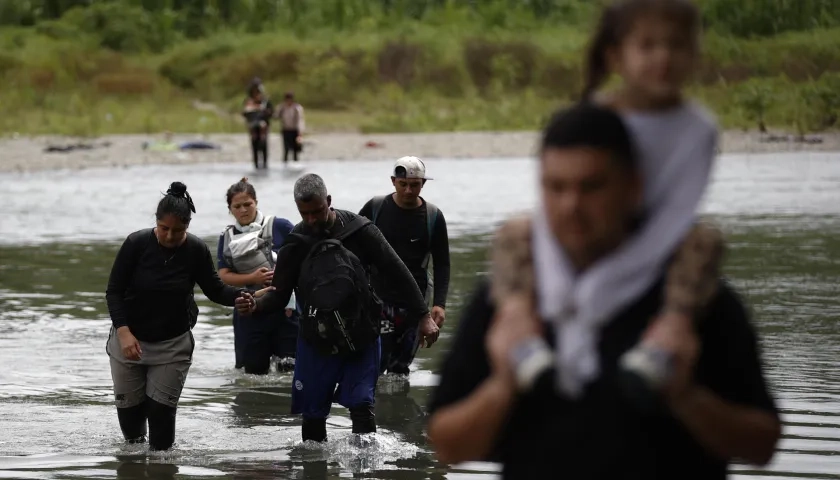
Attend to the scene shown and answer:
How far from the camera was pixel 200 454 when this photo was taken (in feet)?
28.5

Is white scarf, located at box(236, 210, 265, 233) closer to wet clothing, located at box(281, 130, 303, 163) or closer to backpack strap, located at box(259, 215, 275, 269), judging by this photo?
backpack strap, located at box(259, 215, 275, 269)

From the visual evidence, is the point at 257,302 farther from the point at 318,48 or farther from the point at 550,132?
the point at 318,48

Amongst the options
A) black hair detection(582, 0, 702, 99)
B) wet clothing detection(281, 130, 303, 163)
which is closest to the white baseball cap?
black hair detection(582, 0, 702, 99)

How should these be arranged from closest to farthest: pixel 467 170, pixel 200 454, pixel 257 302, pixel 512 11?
A: pixel 257 302 < pixel 200 454 < pixel 467 170 < pixel 512 11

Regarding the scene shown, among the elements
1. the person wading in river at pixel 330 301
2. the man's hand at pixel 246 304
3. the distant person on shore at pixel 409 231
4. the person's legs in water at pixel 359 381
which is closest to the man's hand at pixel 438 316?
the distant person on shore at pixel 409 231

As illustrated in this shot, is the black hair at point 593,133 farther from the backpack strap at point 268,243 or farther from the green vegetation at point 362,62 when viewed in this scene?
the green vegetation at point 362,62

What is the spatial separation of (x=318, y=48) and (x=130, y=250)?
186 ft

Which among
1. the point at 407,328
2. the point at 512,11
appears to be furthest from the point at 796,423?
the point at 512,11

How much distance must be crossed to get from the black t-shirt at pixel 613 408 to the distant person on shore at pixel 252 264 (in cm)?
664

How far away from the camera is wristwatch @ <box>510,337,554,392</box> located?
262 cm

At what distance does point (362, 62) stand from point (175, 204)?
177ft

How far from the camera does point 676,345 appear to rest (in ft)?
8.32

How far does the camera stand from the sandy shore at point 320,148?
3641 centimetres

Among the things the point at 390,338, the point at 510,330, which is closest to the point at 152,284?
the point at 390,338
